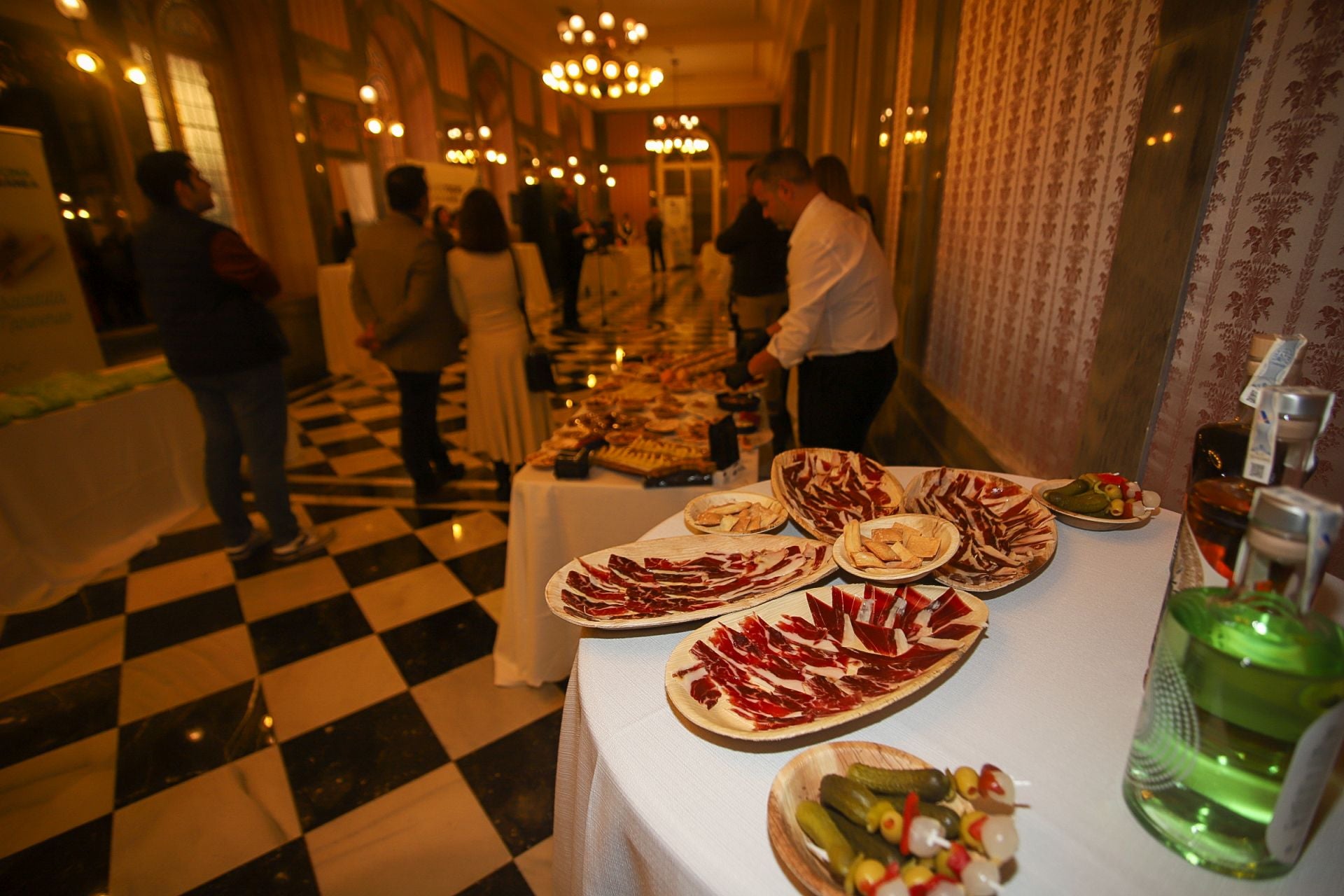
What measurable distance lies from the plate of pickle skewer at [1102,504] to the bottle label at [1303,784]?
0.67 meters

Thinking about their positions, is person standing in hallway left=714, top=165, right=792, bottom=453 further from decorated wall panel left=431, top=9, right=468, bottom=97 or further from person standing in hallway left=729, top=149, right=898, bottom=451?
decorated wall panel left=431, top=9, right=468, bottom=97

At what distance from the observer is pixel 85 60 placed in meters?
4.36

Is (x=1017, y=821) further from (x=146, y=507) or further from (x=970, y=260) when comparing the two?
(x=146, y=507)

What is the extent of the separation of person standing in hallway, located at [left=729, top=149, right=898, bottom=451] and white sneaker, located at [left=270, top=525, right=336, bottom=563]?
2186 mm

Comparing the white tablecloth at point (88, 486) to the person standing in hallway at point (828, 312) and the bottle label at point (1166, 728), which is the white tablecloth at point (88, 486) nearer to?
the person standing in hallway at point (828, 312)

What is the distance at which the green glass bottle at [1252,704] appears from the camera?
431mm

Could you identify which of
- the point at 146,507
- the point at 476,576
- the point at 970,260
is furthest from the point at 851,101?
the point at 146,507

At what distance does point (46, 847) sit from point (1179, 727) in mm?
2390

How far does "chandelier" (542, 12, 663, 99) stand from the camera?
7.86 m

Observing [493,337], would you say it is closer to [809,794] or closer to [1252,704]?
[809,794]

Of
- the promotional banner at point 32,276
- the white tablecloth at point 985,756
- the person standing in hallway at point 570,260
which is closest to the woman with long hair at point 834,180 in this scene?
the white tablecloth at point 985,756

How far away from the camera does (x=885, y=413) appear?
4188mm

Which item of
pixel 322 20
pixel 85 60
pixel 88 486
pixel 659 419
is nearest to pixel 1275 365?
pixel 659 419

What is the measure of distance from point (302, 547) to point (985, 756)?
3152 millimetres
